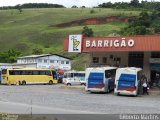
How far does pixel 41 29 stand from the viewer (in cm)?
15075

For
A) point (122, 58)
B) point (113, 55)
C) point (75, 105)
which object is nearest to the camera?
point (75, 105)

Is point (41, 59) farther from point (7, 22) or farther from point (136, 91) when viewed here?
point (7, 22)

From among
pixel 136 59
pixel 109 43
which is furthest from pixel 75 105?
pixel 136 59

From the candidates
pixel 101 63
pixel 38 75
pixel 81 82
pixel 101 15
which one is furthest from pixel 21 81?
pixel 101 15

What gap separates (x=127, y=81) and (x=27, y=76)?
28.1 meters

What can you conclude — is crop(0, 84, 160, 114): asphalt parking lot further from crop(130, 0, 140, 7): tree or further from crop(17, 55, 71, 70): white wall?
crop(130, 0, 140, 7): tree

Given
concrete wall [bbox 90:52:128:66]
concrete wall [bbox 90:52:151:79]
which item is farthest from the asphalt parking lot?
concrete wall [bbox 90:52:128:66]

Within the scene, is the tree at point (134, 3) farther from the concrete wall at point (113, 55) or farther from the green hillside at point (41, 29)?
the concrete wall at point (113, 55)

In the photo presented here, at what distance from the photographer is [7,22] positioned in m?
172

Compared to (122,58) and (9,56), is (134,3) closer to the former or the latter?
(9,56)

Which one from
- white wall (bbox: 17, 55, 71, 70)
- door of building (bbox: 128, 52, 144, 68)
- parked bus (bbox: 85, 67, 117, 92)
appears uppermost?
door of building (bbox: 128, 52, 144, 68)

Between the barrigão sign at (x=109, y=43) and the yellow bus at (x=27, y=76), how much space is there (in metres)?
19.3

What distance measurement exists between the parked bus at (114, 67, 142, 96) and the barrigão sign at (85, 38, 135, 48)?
16.2 ft

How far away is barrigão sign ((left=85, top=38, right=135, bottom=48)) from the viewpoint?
1842 inches
